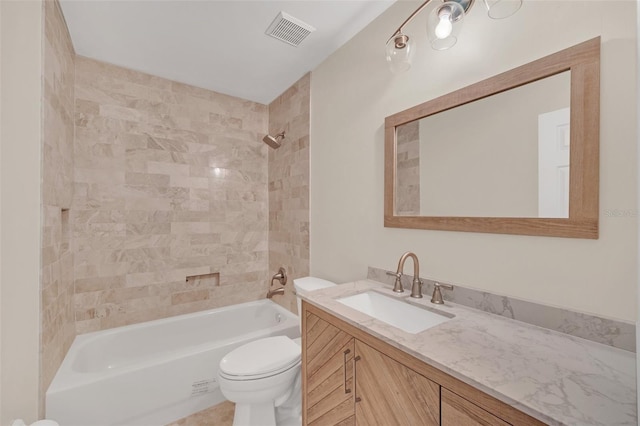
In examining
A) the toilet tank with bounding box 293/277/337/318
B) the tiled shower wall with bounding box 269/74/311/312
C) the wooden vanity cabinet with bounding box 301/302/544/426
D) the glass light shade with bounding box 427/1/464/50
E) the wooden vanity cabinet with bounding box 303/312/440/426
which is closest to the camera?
the wooden vanity cabinet with bounding box 301/302/544/426

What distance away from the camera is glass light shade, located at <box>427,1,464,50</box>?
3.38 feet

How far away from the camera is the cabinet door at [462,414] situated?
0.61m

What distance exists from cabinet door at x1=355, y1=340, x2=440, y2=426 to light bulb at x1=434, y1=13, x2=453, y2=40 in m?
1.25

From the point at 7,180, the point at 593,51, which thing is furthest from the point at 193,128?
the point at 593,51

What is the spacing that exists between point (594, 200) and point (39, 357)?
242 centimetres

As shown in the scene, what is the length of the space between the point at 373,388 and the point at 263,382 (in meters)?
0.79

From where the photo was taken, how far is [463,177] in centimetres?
121

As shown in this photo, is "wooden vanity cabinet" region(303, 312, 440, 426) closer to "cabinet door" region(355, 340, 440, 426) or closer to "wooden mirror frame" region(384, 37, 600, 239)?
"cabinet door" region(355, 340, 440, 426)

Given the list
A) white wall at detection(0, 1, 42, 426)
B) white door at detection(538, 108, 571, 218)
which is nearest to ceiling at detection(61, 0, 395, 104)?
white wall at detection(0, 1, 42, 426)

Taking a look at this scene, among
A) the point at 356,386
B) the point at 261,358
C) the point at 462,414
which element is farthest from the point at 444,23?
the point at 261,358

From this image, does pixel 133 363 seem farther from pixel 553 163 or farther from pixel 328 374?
pixel 553 163

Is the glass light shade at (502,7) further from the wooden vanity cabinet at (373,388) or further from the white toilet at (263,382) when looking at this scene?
the white toilet at (263,382)

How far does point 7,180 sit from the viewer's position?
124 centimetres

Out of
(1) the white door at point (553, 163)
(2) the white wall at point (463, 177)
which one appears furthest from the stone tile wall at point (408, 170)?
(1) the white door at point (553, 163)
